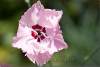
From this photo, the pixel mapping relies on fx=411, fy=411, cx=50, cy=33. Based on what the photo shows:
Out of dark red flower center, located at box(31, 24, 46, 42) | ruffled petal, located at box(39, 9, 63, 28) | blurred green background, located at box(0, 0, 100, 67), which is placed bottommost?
blurred green background, located at box(0, 0, 100, 67)

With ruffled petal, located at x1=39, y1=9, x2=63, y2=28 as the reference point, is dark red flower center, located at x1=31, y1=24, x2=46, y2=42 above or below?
below

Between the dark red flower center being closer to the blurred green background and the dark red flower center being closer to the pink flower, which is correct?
the pink flower

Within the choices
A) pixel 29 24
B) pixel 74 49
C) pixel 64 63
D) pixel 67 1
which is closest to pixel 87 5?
pixel 67 1

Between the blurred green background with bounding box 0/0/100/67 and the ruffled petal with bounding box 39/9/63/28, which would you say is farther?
the blurred green background with bounding box 0/0/100/67

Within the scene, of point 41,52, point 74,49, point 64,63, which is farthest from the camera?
point 74,49

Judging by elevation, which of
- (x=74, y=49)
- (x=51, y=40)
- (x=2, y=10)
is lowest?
(x=74, y=49)

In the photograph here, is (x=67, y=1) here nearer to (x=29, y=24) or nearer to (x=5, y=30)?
(x=5, y=30)

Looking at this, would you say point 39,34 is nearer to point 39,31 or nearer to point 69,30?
point 39,31

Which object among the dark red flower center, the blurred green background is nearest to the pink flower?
the dark red flower center
